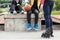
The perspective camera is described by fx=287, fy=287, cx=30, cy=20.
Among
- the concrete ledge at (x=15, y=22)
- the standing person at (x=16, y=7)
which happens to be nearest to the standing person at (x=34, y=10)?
the concrete ledge at (x=15, y=22)

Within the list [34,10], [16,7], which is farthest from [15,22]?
[34,10]

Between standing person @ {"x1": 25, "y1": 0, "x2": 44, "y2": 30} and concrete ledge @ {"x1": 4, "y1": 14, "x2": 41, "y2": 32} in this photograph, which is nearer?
standing person @ {"x1": 25, "y1": 0, "x2": 44, "y2": 30}

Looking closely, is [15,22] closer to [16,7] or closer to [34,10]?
[16,7]

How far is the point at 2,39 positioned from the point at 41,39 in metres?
1.24

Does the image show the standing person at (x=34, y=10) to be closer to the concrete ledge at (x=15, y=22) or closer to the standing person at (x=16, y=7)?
the concrete ledge at (x=15, y=22)

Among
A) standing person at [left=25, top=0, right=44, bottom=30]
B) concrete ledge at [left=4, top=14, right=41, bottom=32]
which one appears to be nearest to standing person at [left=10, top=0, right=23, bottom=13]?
concrete ledge at [left=4, top=14, right=41, bottom=32]

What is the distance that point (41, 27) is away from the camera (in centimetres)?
A: 1145

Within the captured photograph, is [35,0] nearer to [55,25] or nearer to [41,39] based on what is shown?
[55,25]

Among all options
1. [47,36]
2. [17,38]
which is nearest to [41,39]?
[47,36]

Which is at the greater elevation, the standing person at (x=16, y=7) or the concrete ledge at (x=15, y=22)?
the standing person at (x=16, y=7)

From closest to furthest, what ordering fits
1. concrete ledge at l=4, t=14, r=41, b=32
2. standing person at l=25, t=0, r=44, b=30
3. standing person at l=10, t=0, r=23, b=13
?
standing person at l=25, t=0, r=44, b=30 → concrete ledge at l=4, t=14, r=41, b=32 → standing person at l=10, t=0, r=23, b=13

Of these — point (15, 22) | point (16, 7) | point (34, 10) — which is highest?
point (16, 7)

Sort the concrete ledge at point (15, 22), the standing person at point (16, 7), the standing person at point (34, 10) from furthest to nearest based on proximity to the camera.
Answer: the standing person at point (16, 7) → the concrete ledge at point (15, 22) → the standing person at point (34, 10)

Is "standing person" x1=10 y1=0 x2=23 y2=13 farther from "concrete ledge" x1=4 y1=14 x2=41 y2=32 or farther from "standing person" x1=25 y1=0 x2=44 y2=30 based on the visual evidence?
"standing person" x1=25 y1=0 x2=44 y2=30
